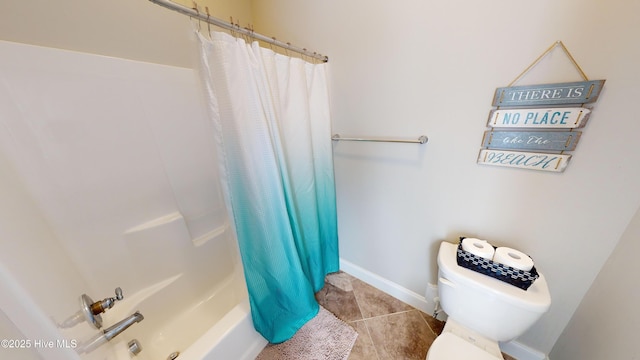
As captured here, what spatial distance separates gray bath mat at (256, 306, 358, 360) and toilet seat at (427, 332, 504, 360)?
0.53 metres

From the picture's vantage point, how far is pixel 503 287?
82 centimetres

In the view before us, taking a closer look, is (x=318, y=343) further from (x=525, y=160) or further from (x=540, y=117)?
(x=540, y=117)

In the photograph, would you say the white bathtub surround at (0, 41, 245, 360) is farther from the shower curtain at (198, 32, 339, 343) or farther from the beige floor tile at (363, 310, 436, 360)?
the beige floor tile at (363, 310, 436, 360)

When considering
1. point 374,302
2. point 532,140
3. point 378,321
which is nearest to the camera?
point 532,140

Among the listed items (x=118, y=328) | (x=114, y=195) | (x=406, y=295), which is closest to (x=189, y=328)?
(x=118, y=328)

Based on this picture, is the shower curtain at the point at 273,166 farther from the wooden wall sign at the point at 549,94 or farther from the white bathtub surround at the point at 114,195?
the wooden wall sign at the point at 549,94

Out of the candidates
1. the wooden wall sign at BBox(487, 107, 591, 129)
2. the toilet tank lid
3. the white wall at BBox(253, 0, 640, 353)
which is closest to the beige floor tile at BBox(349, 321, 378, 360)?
the white wall at BBox(253, 0, 640, 353)

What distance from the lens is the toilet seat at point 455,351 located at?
833 mm

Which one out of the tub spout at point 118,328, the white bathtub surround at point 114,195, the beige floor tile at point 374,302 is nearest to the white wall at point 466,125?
the beige floor tile at point 374,302

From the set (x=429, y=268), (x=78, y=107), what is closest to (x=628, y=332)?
(x=429, y=268)

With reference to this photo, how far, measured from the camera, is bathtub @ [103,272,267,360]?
0.93m

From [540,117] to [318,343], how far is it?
158 cm

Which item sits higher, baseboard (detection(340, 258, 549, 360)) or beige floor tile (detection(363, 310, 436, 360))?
baseboard (detection(340, 258, 549, 360))

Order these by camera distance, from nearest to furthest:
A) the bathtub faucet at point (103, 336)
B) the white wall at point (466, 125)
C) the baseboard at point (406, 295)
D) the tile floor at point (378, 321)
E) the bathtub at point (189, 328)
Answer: the bathtub faucet at point (103, 336) → the white wall at point (466, 125) → the bathtub at point (189, 328) → the baseboard at point (406, 295) → the tile floor at point (378, 321)
